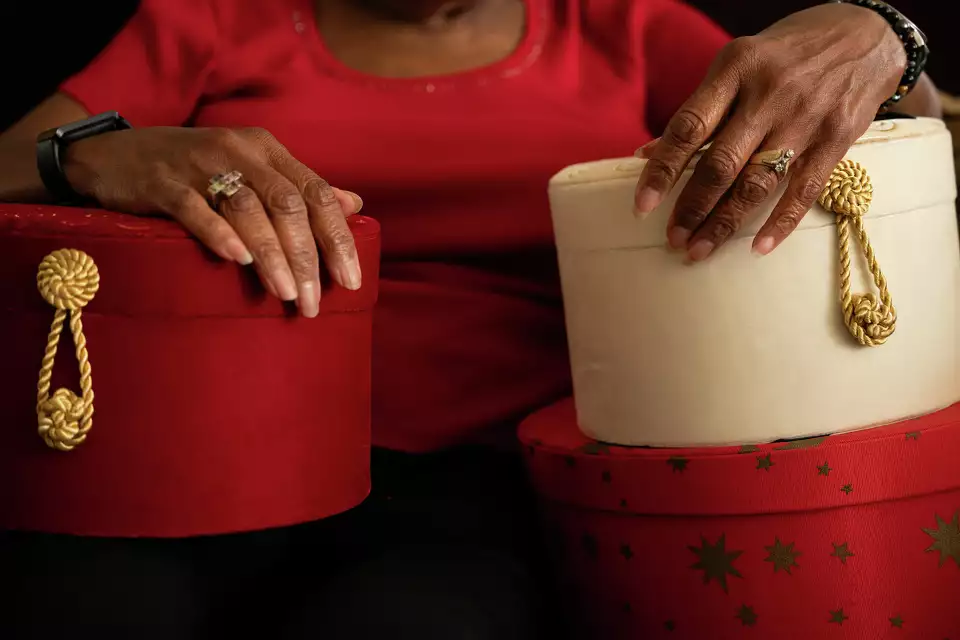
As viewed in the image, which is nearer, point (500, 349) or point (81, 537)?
point (81, 537)

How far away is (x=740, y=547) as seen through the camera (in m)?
0.65

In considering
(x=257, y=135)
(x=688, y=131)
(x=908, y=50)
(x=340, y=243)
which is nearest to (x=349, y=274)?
(x=340, y=243)

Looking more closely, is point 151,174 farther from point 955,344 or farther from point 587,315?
point 955,344

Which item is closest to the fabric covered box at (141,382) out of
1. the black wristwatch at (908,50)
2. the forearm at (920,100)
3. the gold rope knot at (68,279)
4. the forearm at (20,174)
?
the gold rope knot at (68,279)

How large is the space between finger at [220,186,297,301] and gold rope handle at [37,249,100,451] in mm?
85

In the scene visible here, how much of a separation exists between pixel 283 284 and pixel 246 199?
0.06 m

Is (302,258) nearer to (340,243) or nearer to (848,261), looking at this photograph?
(340,243)

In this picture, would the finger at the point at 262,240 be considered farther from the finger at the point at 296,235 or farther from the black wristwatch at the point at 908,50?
the black wristwatch at the point at 908,50

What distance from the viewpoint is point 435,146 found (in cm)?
87

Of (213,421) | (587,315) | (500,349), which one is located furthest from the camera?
(500,349)

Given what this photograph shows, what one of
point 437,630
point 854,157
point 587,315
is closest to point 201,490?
point 437,630

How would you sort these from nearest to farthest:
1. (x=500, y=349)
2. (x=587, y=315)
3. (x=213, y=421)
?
(x=213, y=421) < (x=587, y=315) < (x=500, y=349)

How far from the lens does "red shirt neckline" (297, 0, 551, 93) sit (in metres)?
0.89

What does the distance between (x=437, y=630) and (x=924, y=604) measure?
31 centimetres
